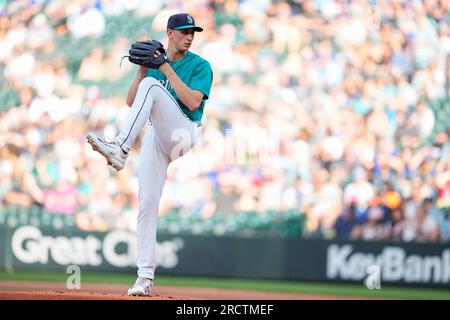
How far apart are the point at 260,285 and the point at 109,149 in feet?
18.5

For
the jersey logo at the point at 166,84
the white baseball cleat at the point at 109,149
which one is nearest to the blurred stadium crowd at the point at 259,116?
the jersey logo at the point at 166,84

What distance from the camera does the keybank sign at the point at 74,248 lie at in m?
10.8

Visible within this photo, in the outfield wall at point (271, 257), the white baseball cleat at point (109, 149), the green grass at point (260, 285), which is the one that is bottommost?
the green grass at point (260, 285)

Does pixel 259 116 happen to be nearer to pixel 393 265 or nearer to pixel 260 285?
pixel 260 285

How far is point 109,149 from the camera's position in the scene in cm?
563

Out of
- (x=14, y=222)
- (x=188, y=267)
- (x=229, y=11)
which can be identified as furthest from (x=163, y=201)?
(x=229, y=11)

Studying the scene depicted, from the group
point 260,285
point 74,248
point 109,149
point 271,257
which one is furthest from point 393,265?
point 109,149

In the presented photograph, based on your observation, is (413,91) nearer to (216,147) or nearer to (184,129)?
(216,147)

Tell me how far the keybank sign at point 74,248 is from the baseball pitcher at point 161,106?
4624 millimetres

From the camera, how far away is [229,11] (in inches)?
461

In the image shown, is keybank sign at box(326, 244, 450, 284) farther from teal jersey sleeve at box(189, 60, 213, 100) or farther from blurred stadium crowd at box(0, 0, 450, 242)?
teal jersey sleeve at box(189, 60, 213, 100)

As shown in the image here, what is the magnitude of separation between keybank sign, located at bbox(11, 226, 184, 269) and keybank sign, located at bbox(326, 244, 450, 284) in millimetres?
2158

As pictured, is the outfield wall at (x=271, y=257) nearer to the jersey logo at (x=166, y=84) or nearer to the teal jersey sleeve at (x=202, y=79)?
the jersey logo at (x=166, y=84)

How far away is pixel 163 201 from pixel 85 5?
2.79 meters
